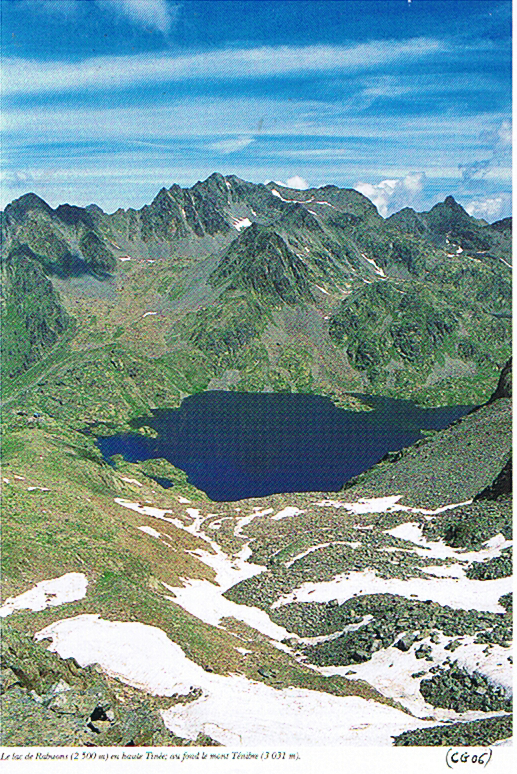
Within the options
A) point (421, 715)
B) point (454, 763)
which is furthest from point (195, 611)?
point (454, 763)

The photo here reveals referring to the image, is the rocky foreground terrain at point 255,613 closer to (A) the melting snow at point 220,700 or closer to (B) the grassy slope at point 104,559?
(A) the melting snow at point 220,700

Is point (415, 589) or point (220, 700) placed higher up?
point (220, 700)

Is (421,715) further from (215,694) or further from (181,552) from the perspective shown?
(181,552)

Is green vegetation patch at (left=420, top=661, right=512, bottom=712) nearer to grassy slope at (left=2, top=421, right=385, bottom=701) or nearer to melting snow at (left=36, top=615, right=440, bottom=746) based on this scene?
grassy slope at (left=2, top=421, right=385, bottom=701)

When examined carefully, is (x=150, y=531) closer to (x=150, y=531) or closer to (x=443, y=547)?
(x=150, y=531)

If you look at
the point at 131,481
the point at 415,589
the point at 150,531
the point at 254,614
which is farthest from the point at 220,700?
the point at 131,481

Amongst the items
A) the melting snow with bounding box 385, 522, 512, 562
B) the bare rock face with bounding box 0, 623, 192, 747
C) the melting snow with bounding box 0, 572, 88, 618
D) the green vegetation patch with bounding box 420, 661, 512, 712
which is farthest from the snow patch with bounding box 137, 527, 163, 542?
the bare rock face with bounding box 0, 623, 192, 747
